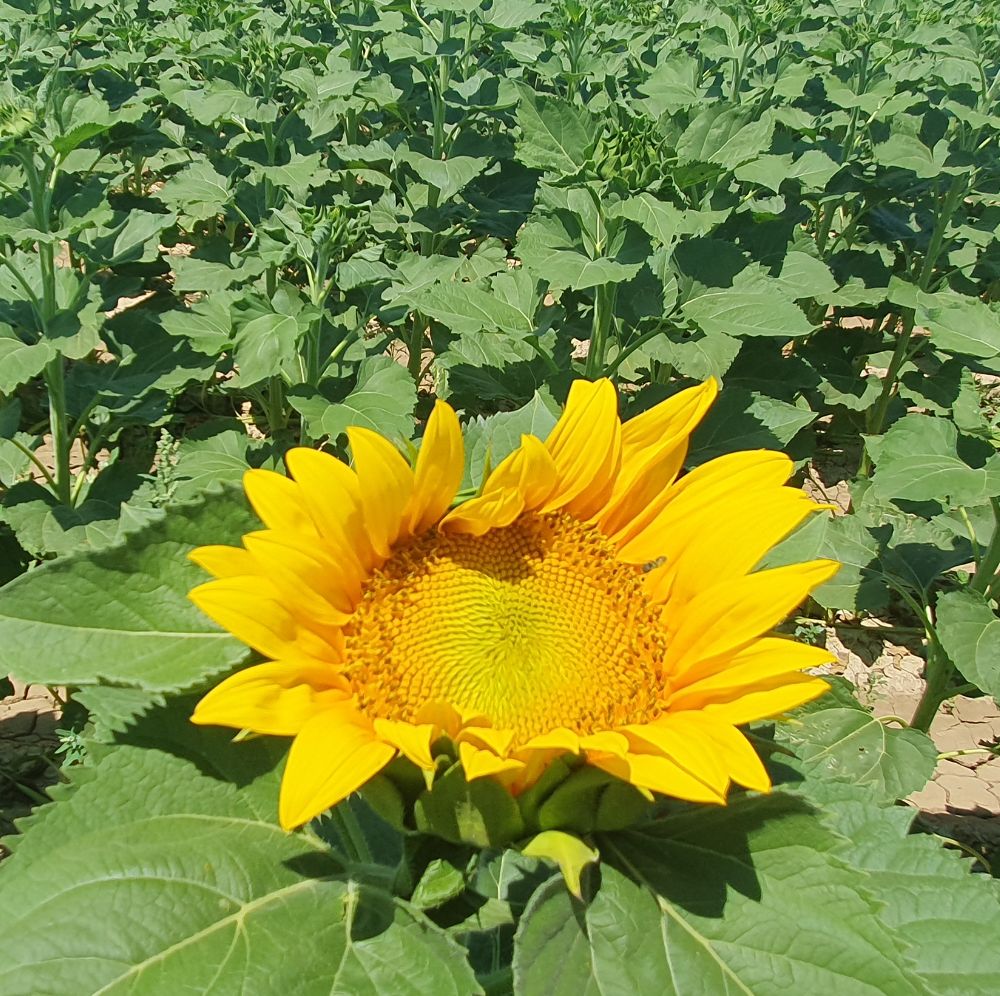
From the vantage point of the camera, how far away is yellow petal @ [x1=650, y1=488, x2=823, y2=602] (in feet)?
2.79

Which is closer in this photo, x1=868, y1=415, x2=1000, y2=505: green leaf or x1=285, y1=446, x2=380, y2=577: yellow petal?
x1=285, y1=446, x2=380, y2=577: yellow petal

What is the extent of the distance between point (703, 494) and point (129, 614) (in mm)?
498

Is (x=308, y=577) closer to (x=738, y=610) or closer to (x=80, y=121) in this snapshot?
(x=738, y=610)

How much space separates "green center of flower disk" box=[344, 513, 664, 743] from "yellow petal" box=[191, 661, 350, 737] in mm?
50

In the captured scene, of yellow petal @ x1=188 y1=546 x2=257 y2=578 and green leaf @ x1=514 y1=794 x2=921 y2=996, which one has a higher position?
yellow petal @ x1=188 y1=546 x2=257 y2=578

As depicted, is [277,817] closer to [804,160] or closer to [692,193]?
[692,193]

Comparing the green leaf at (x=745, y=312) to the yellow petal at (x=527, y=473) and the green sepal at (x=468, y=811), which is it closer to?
the yellow petal at (x=527, y=473)

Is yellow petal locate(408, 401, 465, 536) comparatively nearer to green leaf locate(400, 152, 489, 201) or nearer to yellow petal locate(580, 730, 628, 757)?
yellow petal locate(580, 730, 628, 757)

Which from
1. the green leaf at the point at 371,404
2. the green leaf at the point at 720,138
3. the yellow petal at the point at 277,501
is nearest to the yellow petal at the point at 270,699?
the yellow petal at the point at 277,501

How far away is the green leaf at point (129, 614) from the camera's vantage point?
770 millimetres

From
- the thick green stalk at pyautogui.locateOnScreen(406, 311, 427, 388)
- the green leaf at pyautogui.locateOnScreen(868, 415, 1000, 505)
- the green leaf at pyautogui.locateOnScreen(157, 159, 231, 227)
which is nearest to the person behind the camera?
the green leaf at pyautogui.locateOnScreen(868, 415, 1000, 505)

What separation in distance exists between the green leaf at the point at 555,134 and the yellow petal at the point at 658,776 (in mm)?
2310

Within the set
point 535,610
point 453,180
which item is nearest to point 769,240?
point 453,180

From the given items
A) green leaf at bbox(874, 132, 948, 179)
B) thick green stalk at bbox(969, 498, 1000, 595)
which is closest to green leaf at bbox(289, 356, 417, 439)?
thick green stalk at bbox(969, 498, 1000, 595)
